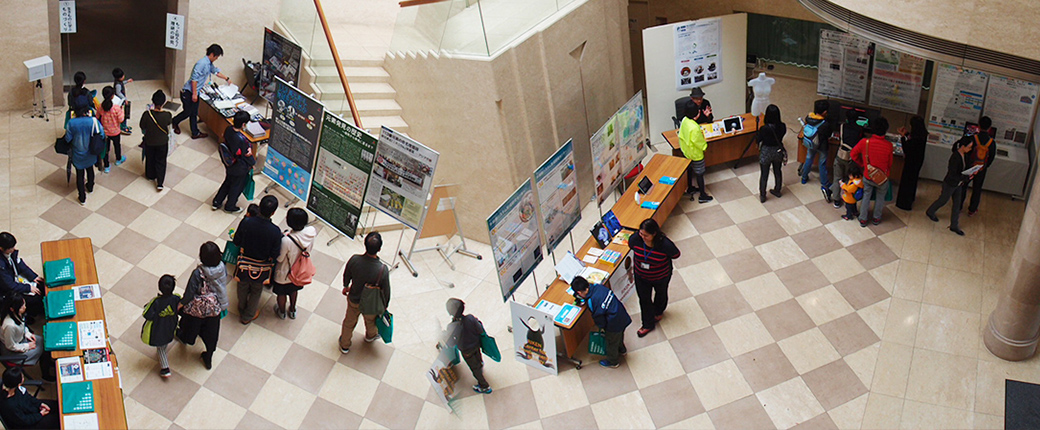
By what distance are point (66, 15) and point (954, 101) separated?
497 inches

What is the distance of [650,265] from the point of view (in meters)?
9.12

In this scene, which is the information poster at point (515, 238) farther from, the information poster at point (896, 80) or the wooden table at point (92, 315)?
the information poster at point (896, 80)

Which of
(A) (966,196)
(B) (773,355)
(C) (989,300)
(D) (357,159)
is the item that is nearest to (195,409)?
(D) (357,159)

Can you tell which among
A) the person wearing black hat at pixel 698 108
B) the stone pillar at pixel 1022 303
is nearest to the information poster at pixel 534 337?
the person wearing black hat at pixel 698 108

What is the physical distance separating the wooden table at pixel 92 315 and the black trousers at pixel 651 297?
523cm

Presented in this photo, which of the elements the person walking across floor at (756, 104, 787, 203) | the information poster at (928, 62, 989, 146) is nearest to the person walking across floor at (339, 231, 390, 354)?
the person walking across floor at (756, 104, 787, 203)

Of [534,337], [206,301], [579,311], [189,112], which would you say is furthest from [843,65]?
[189,112]

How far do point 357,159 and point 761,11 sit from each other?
6.71m

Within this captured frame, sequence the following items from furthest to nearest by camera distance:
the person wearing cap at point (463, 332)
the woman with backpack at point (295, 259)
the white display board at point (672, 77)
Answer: the white display board at point (672, 77)
the woman with backpack at point (295, 259)
the person wearing cap at point (463, 332)

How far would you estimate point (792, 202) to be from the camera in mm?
11820

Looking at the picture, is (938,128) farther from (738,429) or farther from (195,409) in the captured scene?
(195,409)

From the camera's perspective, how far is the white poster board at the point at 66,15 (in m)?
12.6

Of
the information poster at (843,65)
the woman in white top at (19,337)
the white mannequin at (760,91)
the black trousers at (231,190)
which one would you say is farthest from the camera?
the white mannequin at (760,91)

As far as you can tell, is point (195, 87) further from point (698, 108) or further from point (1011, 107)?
point (1011, 107)
